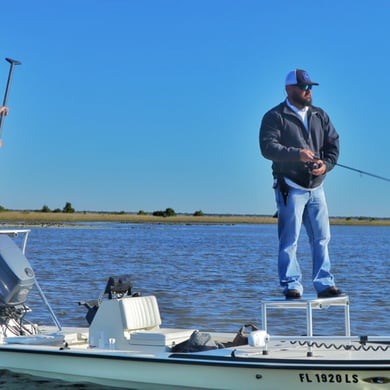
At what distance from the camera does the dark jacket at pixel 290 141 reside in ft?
29.3

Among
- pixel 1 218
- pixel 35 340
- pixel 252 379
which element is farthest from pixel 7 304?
pixel 1 218

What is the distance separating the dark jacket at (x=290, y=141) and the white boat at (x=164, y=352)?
139cm

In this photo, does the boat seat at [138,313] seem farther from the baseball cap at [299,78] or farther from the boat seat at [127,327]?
the baseball cap at [299,78]

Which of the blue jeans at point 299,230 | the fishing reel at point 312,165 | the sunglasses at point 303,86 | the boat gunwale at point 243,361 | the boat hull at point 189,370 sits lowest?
the boat hull at point 189,370

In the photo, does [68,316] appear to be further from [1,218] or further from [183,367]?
[1,218]

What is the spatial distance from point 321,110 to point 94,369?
3.95 meters

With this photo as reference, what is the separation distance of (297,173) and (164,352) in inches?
99.1

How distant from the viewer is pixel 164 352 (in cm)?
936

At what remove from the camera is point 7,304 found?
10.4 m

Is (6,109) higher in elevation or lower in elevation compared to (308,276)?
higher

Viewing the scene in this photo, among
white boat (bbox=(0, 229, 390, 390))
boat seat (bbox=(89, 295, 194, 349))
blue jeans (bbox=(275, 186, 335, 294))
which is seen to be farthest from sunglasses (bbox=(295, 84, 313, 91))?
boat seat (bbox=(89, 295, 194, 349))

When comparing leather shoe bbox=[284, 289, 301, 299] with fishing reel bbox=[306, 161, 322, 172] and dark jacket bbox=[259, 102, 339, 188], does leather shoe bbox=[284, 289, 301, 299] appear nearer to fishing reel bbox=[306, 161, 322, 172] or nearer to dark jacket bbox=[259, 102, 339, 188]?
dark jacket bbox=[259, 102, 339, 188]

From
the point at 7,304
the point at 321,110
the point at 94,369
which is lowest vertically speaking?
the point at 94,369

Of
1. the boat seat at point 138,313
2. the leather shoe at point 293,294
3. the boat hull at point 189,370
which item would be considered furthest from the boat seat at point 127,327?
the leather shoe at point 293,294
